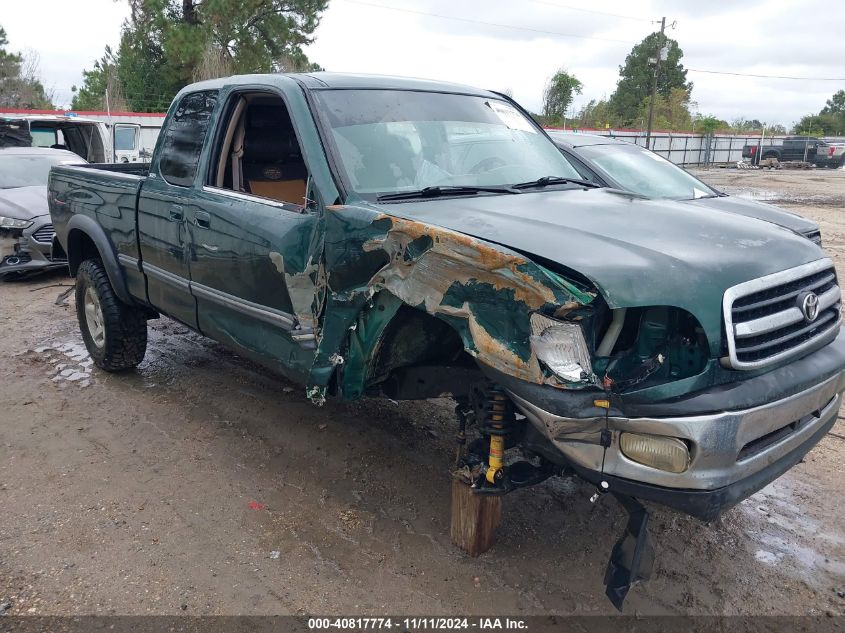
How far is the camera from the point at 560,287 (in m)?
2.18

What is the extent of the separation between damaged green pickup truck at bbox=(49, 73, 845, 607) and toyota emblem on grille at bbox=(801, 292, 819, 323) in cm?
1

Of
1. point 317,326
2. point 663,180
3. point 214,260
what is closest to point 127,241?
point 214,260

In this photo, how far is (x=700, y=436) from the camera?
2.20 metres

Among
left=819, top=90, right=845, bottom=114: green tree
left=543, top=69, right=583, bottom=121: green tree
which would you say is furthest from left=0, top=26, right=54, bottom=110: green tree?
left=819, top=90, right=845, bottom=114: green tree

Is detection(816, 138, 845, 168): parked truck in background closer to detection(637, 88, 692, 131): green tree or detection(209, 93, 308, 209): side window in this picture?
detection(637, 88, 692, 131): green tree

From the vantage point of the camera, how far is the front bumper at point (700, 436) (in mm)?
2213

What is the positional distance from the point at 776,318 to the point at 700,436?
59 cm

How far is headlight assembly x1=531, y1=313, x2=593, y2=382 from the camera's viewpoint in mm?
2258

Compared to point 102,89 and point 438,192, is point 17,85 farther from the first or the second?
point 438,192

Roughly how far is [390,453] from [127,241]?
2336 millimetres

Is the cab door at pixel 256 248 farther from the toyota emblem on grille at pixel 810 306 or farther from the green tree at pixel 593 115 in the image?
the green tree at pixel 593 115

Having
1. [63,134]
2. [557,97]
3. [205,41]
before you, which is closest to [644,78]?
[557,97]

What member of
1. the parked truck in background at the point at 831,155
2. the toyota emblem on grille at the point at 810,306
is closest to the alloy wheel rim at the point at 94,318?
the toyota emblem on grille at the point at 810,306

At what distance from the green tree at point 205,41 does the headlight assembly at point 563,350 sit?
92.1 feet
